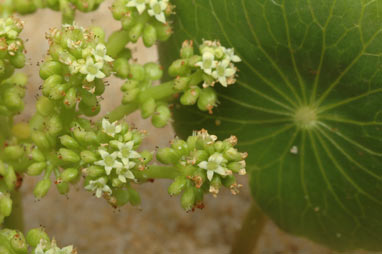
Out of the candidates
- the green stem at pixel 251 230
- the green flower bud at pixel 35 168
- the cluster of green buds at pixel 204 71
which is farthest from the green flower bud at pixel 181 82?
the green stem at pixel 251 230

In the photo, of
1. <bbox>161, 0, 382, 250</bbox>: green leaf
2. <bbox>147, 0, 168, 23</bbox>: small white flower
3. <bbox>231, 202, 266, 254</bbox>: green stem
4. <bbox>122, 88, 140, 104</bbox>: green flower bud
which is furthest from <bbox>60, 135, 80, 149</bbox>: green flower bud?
<bbox>231, 202, 266, 254</bbox>: green stem

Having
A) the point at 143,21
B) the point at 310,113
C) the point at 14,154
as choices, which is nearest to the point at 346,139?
the point at 310,113

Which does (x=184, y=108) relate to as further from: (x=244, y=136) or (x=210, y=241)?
(x=210, y=241)

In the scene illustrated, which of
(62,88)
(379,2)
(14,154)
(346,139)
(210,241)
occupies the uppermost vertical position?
(379,2)

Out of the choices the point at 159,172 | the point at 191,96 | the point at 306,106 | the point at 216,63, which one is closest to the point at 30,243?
the point at 159,172

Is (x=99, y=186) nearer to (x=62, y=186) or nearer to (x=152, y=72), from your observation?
(x=62, y=186)
